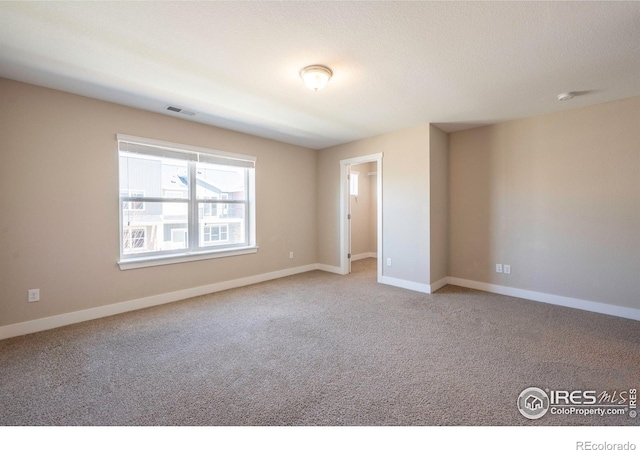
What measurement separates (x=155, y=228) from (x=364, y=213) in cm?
486

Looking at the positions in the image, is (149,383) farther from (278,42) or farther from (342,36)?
(342,36)

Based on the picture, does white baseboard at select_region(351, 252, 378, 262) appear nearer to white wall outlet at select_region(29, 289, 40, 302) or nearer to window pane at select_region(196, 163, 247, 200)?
window pane at select_region(196, 163, 247, 200)

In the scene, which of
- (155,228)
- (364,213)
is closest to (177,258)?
(155,228)

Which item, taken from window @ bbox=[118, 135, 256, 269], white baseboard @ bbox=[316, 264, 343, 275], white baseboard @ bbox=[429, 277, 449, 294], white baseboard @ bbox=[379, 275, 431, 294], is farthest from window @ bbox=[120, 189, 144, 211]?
white baseboard @ bbox=[429, 277, 449, 294]

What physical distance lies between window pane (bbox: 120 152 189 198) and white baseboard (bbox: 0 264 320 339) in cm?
130

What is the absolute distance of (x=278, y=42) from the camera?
2045mm

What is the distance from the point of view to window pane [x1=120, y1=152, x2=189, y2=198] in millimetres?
3307

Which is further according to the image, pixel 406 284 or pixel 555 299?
pixel 406 284

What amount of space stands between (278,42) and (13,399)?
293 centimetres

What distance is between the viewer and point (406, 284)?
4.24 m

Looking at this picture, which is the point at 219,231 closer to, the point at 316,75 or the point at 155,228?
the point at 155,228

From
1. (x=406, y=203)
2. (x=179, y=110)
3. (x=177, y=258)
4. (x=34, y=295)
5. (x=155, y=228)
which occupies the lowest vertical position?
(x=34, y=295)

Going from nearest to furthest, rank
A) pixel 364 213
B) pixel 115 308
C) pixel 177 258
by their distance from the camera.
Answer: pixel 115 308 < pixel 177 258 < pixel 364 213

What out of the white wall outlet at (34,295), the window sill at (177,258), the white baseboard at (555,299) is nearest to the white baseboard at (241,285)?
the white baseboard at (555,299)
